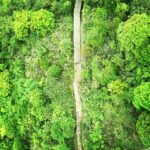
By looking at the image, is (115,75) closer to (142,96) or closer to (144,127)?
(142,96)

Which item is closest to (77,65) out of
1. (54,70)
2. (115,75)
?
(54,70)

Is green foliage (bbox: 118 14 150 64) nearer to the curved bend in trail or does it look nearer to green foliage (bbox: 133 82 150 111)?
green foliage (bbox: 133 82 150 111)

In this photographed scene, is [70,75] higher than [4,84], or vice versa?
[70,75]

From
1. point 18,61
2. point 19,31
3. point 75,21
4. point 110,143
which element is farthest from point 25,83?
point 110,143

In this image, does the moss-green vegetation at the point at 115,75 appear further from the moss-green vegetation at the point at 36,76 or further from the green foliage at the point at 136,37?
the moss-green vegetation at the point at 36,76

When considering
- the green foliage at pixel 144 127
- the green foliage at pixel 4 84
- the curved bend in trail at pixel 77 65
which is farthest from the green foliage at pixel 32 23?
the green foliage at pixel 144 127

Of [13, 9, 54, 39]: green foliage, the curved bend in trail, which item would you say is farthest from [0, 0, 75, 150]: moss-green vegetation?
the curved bend in trail
